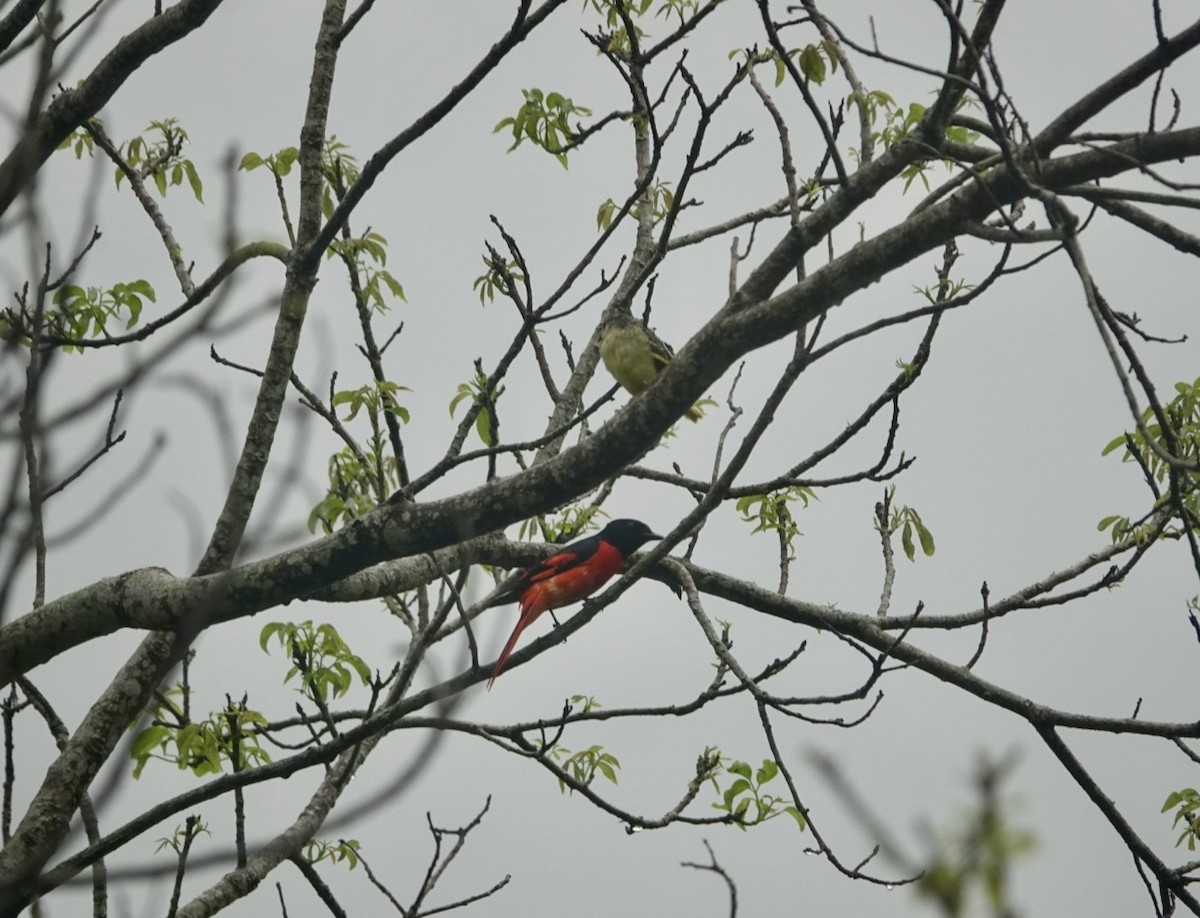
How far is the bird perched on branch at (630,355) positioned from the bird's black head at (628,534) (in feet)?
2.16

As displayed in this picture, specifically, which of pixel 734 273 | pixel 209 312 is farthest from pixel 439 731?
pixel 734 273

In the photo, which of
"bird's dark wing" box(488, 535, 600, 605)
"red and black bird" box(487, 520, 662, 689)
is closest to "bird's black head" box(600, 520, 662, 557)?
"red and black bird" box(487, 520, 662, 689)

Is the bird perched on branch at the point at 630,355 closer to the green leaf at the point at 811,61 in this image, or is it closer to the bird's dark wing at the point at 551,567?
the bird's dark wing at the point at 551,567

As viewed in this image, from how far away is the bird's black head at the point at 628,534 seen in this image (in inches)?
236

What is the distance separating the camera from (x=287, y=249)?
435 cm

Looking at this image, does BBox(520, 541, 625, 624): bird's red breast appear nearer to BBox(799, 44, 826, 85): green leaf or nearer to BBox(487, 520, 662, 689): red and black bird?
BBox(487, 520, 662, 689): red and black bird

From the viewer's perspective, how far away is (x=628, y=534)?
6.11 meters

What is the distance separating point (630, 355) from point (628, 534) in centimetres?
96

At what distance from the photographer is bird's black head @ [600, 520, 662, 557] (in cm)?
600

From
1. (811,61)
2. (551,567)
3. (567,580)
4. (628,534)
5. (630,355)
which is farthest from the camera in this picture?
(630,355)

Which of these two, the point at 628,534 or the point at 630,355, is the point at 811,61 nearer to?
the point at 630,355

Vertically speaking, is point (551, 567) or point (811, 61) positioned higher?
point (811, 61)

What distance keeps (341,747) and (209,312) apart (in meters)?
1.52

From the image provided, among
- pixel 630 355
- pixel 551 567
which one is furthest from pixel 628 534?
pixel 551 567
